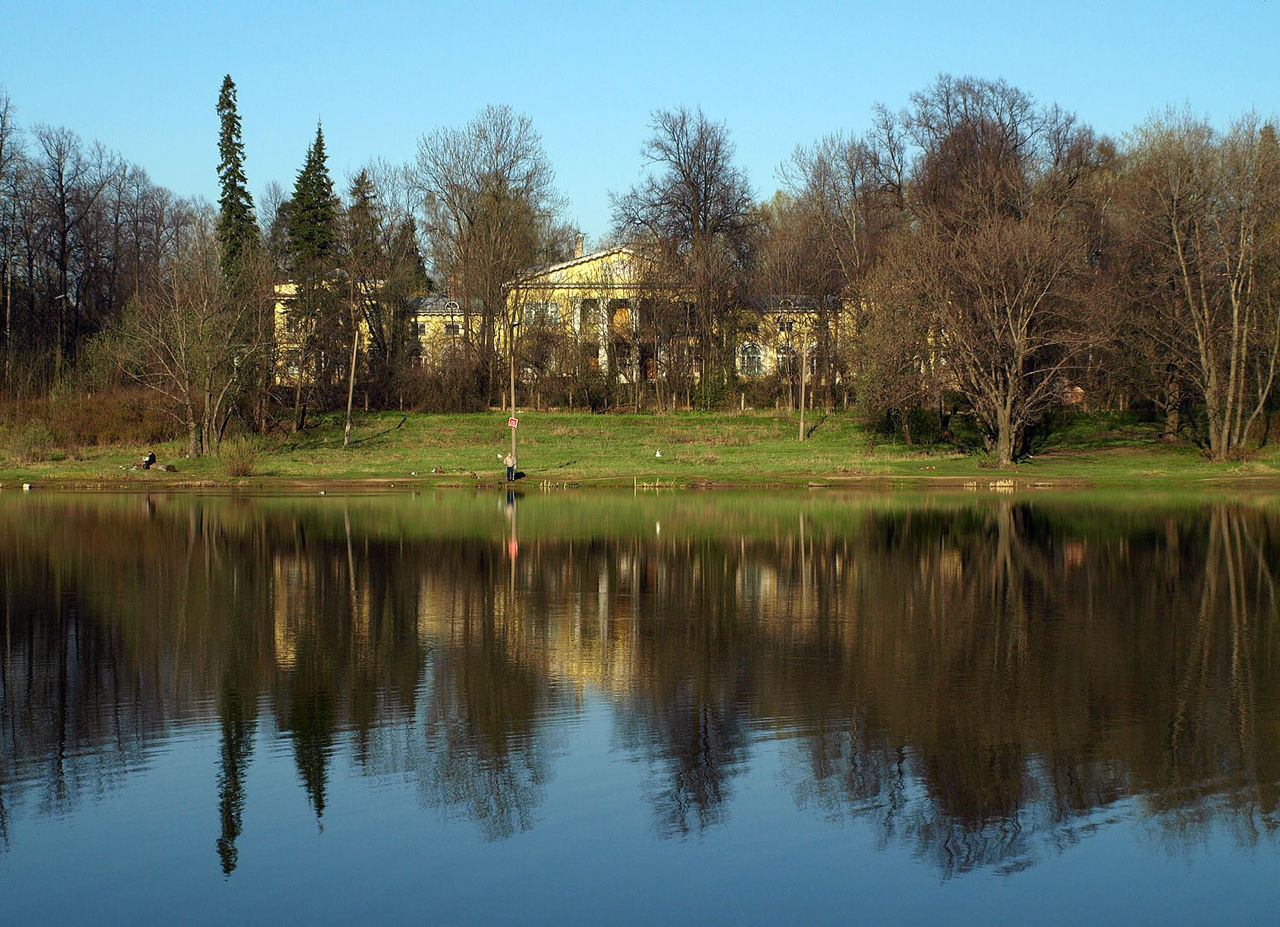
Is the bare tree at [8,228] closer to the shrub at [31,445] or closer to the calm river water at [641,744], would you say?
the shrub at [31,445]

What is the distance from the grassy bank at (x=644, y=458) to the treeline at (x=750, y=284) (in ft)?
7.16

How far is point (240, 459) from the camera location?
158 ft

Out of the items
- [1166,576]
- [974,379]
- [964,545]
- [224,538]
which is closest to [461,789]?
[1166,576]

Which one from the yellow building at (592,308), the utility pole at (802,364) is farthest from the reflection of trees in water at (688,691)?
the yellow building at (592,308)

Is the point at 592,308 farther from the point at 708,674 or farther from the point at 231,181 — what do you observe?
the point at 708,674

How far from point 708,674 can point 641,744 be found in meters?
2.73

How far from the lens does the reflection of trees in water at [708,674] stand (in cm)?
967

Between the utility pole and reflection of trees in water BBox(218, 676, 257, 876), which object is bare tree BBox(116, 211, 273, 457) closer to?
the utility pole

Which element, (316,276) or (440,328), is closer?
(316,276)

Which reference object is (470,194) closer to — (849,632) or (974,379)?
(974,379)

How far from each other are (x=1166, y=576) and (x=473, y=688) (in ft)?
43.8

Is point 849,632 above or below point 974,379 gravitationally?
below

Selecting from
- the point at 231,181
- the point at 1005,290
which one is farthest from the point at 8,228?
the point at 1005,290

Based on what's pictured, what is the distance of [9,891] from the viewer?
7805mm
